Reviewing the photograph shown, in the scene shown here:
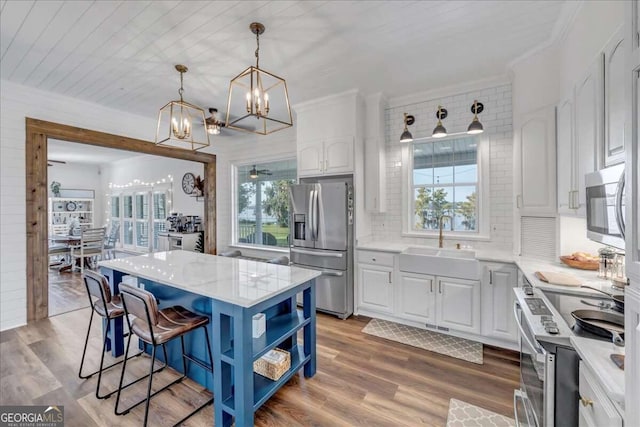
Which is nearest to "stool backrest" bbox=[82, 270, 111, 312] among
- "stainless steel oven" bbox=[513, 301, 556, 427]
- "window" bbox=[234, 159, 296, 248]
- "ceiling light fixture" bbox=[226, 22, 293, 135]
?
"ceiling light fixture" bbox=[226, 22, 293, 135]

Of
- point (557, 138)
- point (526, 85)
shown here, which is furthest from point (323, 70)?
point (557, 138)

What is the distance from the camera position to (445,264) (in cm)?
291

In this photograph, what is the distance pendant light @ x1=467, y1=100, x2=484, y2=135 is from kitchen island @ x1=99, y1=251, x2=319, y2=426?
2181 millimetres

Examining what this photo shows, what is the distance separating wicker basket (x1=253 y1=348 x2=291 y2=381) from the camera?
203 centimetres

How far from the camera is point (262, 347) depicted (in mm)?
1884

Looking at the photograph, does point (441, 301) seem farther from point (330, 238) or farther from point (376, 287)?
point (330, 238)

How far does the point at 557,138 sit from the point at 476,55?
3.63ft

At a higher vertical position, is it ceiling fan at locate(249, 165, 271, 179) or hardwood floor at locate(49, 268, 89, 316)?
ceiling fan at locate(249, 165, 271, 179)

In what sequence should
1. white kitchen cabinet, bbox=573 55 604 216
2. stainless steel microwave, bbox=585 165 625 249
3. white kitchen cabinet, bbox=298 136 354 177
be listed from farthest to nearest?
white kitchen cabinet, bbox=298 136 354 177
white kitchen cabinet, bbox=573 55 604 216
stainless steel microwave, bbox=585 165 625 249

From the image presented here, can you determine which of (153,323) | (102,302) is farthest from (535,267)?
(102,302)

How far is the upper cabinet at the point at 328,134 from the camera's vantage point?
3.63m

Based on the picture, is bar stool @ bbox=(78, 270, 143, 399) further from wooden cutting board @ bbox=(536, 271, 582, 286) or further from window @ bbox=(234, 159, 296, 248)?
wooden cutting board @ bbox=(536, 271, 582, 286)

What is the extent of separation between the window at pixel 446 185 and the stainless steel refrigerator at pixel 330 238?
941mm

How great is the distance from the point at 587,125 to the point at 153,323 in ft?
10.1
